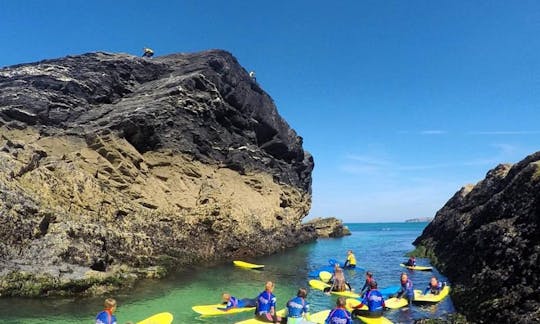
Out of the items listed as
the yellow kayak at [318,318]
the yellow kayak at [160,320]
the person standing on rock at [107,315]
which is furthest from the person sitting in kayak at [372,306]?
the person standing on rock at [107,315]

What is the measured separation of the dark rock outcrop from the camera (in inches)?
3278

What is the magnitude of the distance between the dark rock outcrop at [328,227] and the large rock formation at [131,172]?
26.3m

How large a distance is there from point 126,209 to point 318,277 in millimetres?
14160

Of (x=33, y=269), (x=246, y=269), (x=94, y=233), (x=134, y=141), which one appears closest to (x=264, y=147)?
(x=134, y=141)

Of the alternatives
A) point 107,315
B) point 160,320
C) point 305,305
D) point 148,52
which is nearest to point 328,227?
point 148,52

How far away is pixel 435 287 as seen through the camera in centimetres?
2084

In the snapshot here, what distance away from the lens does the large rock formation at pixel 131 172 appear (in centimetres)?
2066

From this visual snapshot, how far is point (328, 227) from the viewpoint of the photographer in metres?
84.9

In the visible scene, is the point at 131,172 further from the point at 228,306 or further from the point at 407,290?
the point at 407,290

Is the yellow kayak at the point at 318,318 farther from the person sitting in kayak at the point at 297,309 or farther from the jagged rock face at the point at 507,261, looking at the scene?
the jagged rock face at the point at 507,261

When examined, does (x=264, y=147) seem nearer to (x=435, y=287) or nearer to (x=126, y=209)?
(x=126, y=209)

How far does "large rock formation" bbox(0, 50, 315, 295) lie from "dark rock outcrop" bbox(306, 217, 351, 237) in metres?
26.3

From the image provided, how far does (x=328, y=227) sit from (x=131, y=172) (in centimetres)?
5944

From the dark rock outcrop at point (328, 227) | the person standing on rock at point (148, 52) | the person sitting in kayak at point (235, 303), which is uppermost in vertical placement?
the person standing on rock at point (148, 52)
